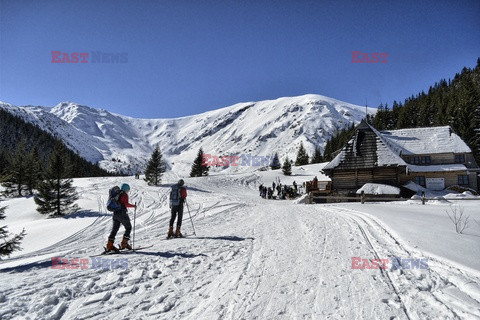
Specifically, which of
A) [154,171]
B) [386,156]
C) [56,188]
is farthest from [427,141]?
[56,188]

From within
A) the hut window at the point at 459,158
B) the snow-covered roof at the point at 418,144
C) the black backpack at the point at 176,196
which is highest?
the snow-covered roof at the point at 418,144

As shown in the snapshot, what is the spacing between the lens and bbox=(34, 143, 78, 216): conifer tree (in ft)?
73.2

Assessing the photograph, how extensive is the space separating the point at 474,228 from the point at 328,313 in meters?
8.52

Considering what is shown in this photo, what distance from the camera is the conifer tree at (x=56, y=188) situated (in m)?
22.3

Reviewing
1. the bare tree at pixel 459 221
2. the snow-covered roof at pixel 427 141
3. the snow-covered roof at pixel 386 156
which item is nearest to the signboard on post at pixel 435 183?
the snow-covered roof at pixel 427 141

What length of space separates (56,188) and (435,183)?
40.6 metres

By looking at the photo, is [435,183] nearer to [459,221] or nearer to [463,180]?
[463,180]

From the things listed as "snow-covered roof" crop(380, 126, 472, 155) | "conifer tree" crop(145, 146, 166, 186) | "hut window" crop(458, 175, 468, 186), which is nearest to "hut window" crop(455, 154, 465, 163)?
"snow-covered roof" crop(380, 126, 472, 155)

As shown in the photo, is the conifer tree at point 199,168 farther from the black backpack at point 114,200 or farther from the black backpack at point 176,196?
the black backpack at point 114,200

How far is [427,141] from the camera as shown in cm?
3148

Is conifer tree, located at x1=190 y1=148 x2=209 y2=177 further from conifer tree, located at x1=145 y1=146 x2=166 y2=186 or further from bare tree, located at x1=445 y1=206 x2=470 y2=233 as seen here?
bare tree, located at x1=445 y1=206 x2=470 y2=233

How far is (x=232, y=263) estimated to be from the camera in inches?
239

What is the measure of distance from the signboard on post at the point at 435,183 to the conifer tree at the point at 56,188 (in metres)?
38.5

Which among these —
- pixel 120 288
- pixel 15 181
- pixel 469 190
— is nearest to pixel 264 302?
pixel 120 288
